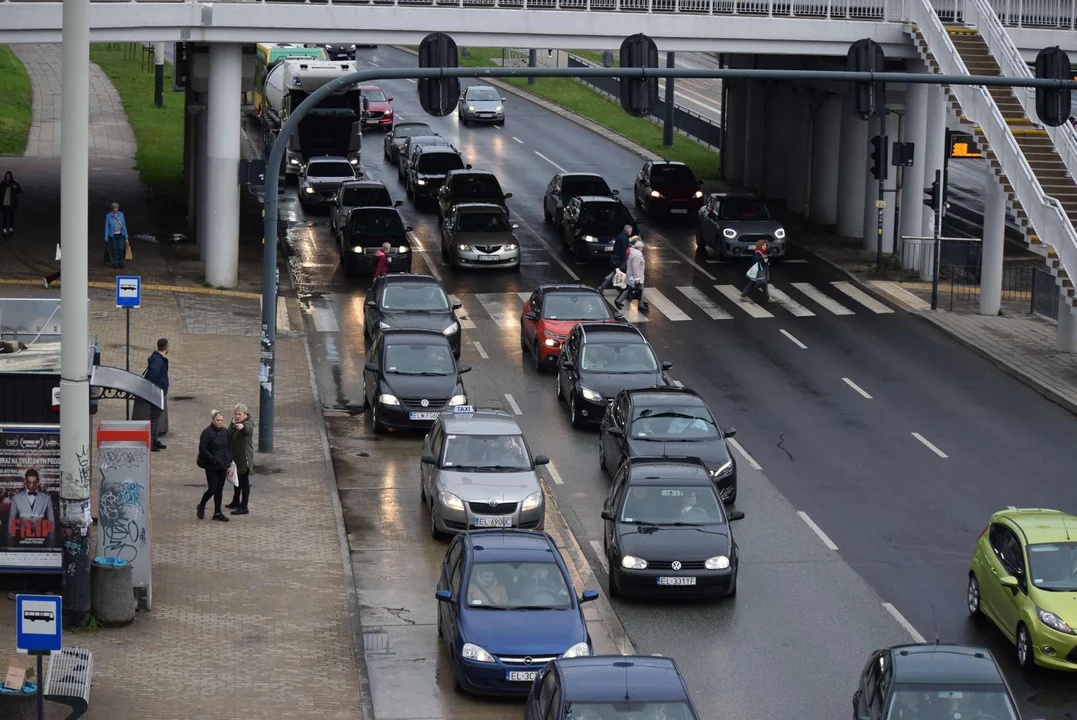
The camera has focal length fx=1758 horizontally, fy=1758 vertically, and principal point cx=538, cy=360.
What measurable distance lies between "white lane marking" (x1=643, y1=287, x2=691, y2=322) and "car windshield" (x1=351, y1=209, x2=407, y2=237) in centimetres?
620

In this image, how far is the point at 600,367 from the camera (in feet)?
97.7

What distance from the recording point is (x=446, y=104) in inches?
968

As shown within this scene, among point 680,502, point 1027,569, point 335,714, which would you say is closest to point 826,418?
point 680,502

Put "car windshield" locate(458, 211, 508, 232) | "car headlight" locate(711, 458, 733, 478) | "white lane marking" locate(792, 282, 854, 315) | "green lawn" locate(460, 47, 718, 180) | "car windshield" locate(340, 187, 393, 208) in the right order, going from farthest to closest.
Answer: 1. "green lawn" locate(460, 47, 718, 180)
2. "car windshield" locate(340, 187, 393, 208)
3. "car windshield" locate(458, 211, 508, 232)
4. "white lane marking" locate(792, 282, 854, 315)
5. "car headlight" locate(711, 458, 733, 478)

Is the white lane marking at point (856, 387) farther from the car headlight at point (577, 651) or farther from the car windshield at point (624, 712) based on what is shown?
the car windshield at point (624, 712)

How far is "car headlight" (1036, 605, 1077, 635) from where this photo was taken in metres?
18.8

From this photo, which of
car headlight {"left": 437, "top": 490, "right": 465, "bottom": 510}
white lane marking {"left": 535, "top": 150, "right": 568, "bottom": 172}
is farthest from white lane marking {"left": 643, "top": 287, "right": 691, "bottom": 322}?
white lane marking {"left": 535, "top": 150, "right": 568, "bottom": 172}

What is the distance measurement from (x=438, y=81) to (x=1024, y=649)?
11.2m

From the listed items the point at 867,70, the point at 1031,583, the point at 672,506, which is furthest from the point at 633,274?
the point at 1031,583

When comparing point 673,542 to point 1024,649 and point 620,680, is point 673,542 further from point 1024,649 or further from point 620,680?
point 620,680

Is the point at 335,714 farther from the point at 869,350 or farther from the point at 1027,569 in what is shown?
the point at 869,350

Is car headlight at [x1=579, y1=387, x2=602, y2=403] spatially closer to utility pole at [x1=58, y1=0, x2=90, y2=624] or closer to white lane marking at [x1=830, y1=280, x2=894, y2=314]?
utility pole at [x1=58, y1=0, x2=90, y2=624]

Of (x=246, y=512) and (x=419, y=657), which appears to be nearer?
(x=419, y=657)

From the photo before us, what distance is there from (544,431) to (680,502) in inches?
290
